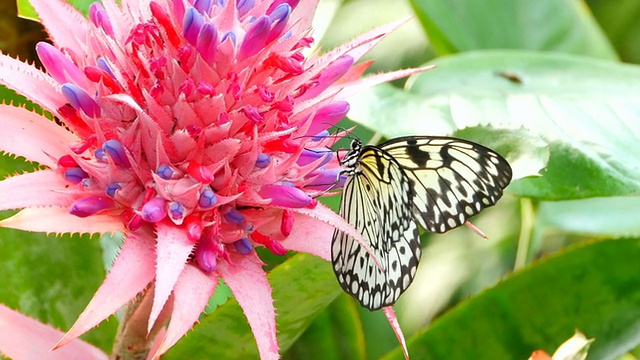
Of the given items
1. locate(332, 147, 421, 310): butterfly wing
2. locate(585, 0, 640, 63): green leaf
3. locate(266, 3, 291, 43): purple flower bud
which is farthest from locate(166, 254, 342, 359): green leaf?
locate(585, 0, 640, 63): green leaf

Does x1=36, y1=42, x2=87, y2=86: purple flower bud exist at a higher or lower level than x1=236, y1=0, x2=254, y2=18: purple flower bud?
higher

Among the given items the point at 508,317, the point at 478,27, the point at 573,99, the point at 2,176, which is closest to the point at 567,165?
the point at 573,99

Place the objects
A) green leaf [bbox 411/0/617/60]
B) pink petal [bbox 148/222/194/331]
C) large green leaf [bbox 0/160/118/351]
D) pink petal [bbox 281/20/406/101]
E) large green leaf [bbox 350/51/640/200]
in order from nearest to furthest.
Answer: pink petal [bbox 148/222/194/331] < pink petal [bbox 281/20/406/101] < large green leaf [bbox 0/160/118/351] < large green leaf [bbox 350/51/640/200] < green leaf [bbox 411/0/617/60]

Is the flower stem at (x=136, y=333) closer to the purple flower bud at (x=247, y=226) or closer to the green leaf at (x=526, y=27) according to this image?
the purple flower bud at (x=247, y=226)

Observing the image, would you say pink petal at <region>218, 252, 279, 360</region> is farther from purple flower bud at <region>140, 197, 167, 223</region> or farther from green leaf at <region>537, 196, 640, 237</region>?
green leaf at <region>537, 196, 640, 237</region>

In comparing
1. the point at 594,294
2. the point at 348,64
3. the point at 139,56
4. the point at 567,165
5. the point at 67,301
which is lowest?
the point at 594,294

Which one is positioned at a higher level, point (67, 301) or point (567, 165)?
point (67, 301)

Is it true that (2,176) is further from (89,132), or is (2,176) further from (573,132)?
(573,132)
